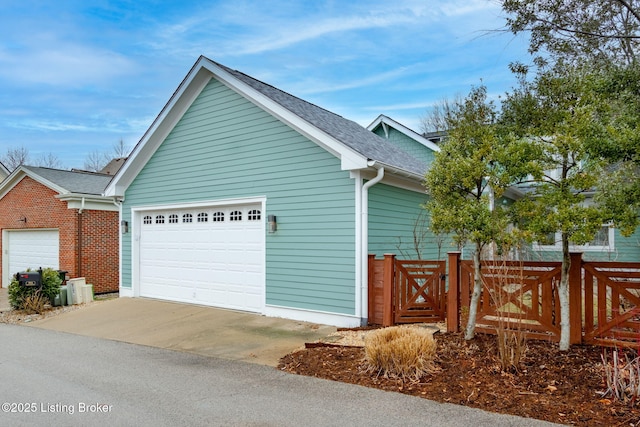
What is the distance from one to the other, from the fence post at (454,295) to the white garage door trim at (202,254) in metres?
4.10

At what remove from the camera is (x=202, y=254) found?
10.8 metres

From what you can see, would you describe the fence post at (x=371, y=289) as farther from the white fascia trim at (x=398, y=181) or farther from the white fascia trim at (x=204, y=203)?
the white fascia trim at (x=204, y=203)

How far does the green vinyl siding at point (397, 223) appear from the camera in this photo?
873cm

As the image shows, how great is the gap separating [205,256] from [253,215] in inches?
72.1

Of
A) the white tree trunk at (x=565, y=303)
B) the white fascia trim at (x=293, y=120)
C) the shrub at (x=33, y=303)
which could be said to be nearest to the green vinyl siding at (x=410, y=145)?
the white fascia trim at (x=293, y=120)

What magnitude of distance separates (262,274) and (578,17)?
30.1ft

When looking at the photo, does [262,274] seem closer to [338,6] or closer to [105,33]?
[338,6]

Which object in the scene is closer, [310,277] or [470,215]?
[470,215]

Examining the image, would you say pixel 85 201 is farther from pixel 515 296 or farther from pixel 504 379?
pixel 504 379

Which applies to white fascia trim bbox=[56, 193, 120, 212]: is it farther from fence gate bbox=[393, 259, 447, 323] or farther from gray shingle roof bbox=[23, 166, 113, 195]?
fence gate bbox=[393, 259, 447, 323]

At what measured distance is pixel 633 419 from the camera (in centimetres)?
400

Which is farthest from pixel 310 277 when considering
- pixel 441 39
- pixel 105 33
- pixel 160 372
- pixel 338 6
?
pixel 105 33

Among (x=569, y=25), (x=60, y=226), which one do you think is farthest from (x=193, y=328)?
(x=569, y=25)

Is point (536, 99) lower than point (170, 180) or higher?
higher
